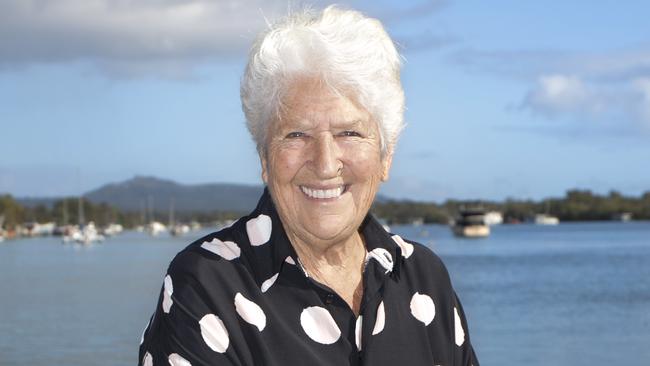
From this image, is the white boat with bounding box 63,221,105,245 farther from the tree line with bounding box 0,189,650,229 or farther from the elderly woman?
the elderly woman

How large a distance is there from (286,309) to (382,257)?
31cm

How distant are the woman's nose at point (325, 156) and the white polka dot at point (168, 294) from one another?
36cm

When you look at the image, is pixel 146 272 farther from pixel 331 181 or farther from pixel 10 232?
pixel 10 232

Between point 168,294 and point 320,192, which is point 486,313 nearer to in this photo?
point 320,192

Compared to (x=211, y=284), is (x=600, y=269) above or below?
below

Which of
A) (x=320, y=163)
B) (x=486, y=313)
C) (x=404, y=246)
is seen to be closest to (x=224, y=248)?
(x=320, y=163)

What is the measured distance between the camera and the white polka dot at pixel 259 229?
7.22 ft

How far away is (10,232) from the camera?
147 meters

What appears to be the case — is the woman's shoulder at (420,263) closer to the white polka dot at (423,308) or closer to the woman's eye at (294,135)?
the white polka dot at (423,308)

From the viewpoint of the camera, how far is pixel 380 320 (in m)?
2.22

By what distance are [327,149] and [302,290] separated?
291 millimetres

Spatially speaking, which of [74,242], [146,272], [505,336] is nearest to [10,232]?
[74,242]

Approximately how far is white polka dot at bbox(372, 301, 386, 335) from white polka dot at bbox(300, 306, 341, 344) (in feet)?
0.30

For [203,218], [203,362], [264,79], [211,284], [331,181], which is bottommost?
[203,218]
